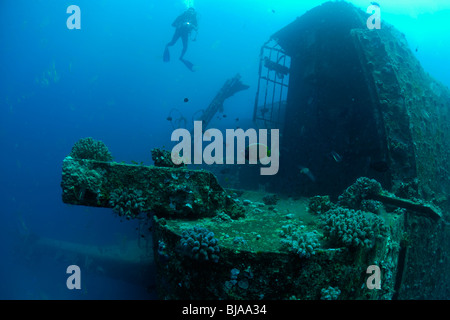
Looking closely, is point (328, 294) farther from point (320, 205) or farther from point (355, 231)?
point (320, 205)

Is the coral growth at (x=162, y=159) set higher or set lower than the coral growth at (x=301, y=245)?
higher

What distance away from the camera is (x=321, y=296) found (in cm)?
317

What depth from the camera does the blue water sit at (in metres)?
27.2

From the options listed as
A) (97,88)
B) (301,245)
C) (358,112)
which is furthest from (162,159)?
(97,88)

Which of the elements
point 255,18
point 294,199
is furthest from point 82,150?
point 255,18

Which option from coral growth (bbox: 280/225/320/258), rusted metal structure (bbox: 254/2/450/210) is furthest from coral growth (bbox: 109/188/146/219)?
rusted metal structure (bbox: 254/2/450/210)

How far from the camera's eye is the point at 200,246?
3102 mm

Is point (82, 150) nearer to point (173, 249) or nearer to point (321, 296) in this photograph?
point (173, 249)

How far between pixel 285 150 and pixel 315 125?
176cm

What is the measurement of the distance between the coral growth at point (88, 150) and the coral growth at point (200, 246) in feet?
9.91

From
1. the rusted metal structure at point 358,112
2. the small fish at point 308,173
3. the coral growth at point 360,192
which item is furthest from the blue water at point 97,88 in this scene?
the coral growth at point 360,192

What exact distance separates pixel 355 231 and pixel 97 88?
10426 cm

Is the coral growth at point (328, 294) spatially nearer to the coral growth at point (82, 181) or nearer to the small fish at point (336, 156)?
the coral growth at point (82, 181)

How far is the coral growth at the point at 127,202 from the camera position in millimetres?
4012
